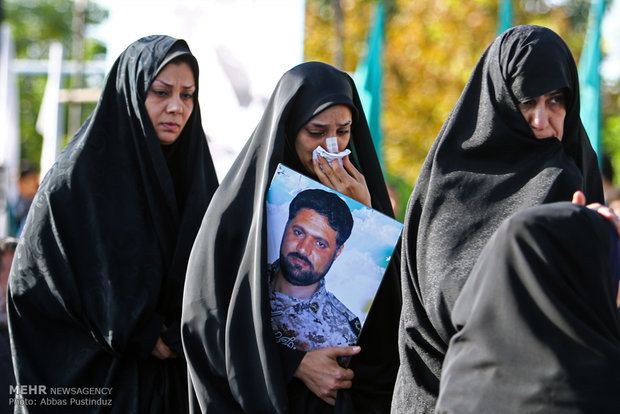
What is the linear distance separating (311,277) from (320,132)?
0.53 m

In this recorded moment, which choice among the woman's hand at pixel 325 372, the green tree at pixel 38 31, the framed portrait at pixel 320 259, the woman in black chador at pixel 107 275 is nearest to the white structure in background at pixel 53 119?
the woman in black chador at pixel 107 275

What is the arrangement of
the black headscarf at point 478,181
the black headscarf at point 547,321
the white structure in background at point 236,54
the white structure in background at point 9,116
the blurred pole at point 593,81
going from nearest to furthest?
1. the black headscarf at point 547,321
2. the black headscarf at point 478,181
3. the white structure in background at point 236,54
4. the blurred pole at point 593,81
5. the white structure in background at point 9,116

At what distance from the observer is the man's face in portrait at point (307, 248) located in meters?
2.66

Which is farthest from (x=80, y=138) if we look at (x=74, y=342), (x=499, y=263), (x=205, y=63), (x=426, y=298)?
(x=205, y=63)

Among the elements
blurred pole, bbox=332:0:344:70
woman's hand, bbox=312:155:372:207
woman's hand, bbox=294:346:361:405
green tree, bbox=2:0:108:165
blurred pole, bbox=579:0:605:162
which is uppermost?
green tree, bbox=2:0:108:165

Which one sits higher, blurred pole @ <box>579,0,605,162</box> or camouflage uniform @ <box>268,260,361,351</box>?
blurred pole @ <box>579,0,605,162</box>

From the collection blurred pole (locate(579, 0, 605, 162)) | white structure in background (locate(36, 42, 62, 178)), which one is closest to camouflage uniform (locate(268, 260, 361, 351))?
blurred pole (locate(579, 0, 605, 162))

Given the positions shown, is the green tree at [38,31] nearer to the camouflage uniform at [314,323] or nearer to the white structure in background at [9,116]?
the white structure in background at [9,116]

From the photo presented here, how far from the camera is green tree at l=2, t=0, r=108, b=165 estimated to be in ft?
138

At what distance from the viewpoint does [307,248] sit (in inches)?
105

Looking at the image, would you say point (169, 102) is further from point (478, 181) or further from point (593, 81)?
point (593, 81)

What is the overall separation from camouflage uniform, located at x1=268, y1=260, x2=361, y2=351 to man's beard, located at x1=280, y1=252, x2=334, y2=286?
0.03 metres

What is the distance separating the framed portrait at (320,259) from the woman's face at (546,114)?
52cm

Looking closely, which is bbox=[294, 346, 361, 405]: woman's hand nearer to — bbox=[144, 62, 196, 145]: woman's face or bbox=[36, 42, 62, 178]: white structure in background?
bbox=[144, 62, 196, 145]: woman's face
